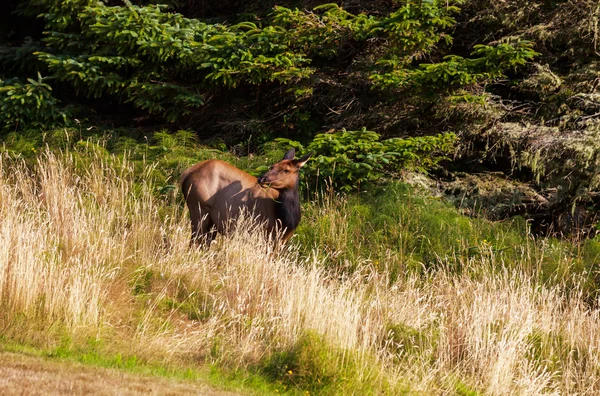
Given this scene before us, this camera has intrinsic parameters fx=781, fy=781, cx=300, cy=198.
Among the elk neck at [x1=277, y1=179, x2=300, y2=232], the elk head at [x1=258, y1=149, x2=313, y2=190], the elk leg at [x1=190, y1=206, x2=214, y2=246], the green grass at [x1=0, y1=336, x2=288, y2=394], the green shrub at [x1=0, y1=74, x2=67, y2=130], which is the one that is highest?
the green shrub at [x1=0, y1=74, x2=67, y2=130]

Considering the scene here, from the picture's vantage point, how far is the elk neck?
34.2 feet

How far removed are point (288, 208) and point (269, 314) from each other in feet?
A: 8.80

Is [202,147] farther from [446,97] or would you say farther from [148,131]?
[446,97]

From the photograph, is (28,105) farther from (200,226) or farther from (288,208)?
(288,208)

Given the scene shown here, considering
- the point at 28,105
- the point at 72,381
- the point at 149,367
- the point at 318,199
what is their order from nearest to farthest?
the point at 72,381, the point at 149,367, the point at 318,199, the point at 28,105

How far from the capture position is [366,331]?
7543 millimetres

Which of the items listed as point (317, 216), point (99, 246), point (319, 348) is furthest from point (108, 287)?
point (317, 216)

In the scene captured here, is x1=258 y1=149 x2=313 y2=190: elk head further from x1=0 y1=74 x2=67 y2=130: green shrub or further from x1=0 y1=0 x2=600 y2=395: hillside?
x1=0 y1=74 x2=67 y2=130: green shrub

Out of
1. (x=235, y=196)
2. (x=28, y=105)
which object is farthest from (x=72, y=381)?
(x=28, y=105)

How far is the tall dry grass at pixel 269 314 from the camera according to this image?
7.12m

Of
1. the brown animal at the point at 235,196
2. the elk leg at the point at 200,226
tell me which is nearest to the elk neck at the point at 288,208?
the brown animal at the point at 235,196

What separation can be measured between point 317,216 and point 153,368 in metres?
5.38

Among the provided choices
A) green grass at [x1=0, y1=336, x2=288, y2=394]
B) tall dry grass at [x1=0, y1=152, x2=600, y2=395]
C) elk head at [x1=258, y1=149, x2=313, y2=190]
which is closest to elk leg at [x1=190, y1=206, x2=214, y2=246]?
tall dry grass at [x1=0, y1=152, x2=600, y2=395]

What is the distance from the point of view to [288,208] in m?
10.4
